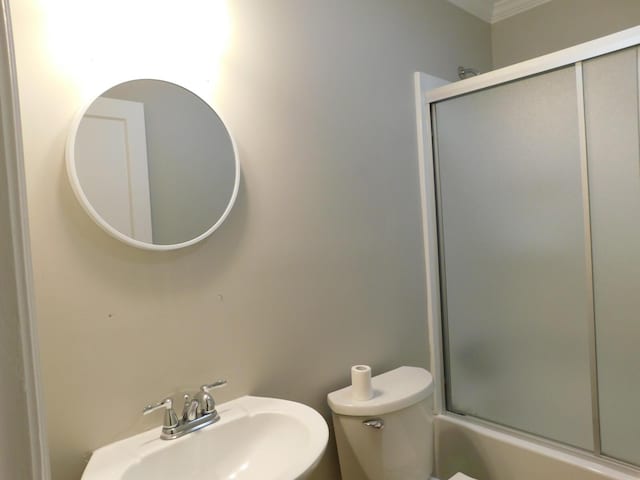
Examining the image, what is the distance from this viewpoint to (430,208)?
204 centimetres

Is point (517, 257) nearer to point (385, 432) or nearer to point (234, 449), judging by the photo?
point (385, 432)

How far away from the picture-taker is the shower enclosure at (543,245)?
60.9 inches

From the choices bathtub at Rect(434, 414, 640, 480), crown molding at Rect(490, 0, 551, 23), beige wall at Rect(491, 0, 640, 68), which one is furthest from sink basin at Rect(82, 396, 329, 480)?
crown molding at Rect(490, 0, 551, 23)

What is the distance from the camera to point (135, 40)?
1158 mm

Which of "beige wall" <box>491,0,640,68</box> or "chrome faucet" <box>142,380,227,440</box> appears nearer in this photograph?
"chrome faucet" <box>142,380,227,440</box>

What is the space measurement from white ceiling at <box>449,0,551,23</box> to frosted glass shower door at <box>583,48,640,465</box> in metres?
0.93

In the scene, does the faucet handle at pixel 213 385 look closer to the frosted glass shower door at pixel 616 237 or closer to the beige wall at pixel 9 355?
the beige wall at pixel 9 355

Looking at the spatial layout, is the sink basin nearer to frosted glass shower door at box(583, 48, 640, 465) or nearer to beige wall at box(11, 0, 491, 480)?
beige wall at box(11, 0, 491, 480)

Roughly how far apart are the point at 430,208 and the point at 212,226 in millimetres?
1121

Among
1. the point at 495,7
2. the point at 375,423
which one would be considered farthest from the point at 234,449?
the point at 495,7

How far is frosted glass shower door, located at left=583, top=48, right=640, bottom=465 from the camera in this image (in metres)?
1.50

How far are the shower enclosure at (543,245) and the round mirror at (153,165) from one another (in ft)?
3.58

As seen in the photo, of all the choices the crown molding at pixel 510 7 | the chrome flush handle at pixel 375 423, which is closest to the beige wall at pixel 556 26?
the crown molding at pixel 510 7

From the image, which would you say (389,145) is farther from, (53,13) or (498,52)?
(53,13)
